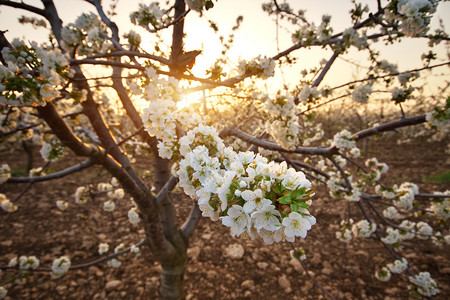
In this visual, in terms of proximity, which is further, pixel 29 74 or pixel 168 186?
pixel 168 186

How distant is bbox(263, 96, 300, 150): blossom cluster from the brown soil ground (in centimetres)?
244

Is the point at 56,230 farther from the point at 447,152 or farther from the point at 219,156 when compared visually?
the point at 447,152

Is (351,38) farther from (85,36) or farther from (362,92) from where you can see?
(85,36)

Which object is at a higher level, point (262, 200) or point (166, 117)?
point (166, 117)

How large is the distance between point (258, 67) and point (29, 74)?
1949 mm

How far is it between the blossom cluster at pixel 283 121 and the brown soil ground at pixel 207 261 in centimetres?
244

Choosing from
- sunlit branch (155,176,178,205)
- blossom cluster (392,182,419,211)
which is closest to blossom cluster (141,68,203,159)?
sunlit branch (155,176,178,205)

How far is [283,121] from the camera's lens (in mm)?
2346

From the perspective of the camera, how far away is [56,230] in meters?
5.51

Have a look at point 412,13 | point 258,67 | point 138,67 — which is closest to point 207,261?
point 258,67

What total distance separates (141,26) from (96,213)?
6.07m

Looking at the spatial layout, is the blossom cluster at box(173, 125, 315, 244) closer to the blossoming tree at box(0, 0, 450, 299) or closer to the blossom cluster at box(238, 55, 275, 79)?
the blossoming tree at box(0, 0, 450, 299)

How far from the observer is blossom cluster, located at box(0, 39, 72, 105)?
1272 millimetres

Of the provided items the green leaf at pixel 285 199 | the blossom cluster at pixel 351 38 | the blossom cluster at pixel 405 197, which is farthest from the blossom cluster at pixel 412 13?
the green leaf at pixel 285 199
